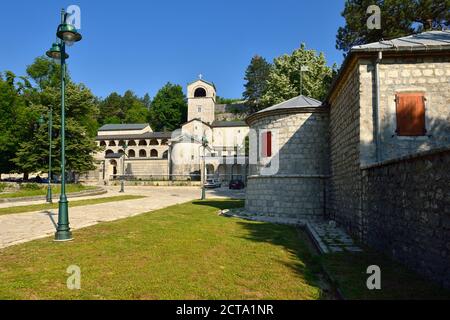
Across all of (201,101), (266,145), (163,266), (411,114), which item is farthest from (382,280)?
(201,101)

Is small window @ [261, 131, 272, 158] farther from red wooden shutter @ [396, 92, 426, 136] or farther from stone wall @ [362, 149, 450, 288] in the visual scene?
stone wall @ [362, 149, 450, 288]

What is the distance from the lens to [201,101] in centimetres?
6575

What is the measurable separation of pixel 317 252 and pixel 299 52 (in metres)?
27.4

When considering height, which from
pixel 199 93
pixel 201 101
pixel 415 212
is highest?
pixel 199 93

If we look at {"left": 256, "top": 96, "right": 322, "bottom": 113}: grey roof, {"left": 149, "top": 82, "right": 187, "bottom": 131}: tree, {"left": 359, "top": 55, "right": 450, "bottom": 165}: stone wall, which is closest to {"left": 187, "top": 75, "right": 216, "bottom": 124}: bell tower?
{"left": 149, "top": 82, "right": 187, "bottom": 131}: tree

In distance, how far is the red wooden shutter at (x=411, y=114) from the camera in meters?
8.59

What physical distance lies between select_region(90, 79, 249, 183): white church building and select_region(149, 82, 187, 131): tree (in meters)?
11.2

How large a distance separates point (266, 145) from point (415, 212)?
896 cm

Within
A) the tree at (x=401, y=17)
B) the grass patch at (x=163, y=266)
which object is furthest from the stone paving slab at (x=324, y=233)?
the tree at (x=401, y=17)

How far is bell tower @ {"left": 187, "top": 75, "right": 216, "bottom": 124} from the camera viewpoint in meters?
65.4

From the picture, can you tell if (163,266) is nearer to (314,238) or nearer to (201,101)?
(314,238)

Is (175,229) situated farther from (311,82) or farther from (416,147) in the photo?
(311,82)

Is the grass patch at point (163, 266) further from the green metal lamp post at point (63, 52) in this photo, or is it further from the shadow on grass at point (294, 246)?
the green metal lamp post at point (63, 52)
